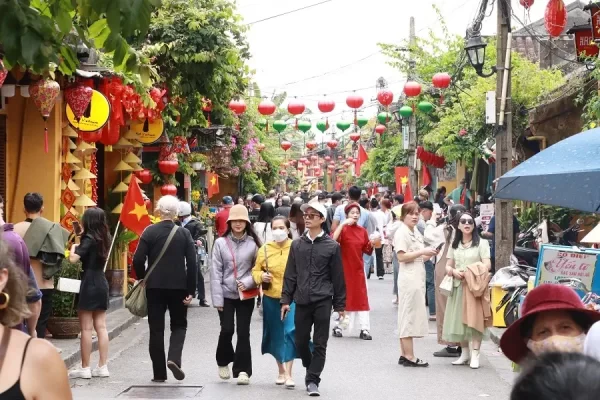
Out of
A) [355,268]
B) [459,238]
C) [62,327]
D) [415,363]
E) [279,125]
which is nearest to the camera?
[415,363]

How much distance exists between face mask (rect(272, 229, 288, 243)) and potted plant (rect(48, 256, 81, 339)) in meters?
3.60

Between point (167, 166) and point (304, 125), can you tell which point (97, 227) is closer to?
point (167, 166)

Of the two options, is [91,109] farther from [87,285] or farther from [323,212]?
[323,212]

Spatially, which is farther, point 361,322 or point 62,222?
point 62,222

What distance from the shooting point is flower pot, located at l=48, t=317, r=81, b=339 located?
13734 millimetres

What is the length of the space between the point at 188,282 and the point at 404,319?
2.78 metres

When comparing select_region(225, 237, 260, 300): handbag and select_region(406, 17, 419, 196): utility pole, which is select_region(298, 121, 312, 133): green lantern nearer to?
select_region(406, 17, 419, 196): utility pole

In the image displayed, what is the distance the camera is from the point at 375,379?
452 inches

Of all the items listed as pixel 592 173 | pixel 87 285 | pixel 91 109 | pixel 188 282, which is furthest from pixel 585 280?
pixel 91 109

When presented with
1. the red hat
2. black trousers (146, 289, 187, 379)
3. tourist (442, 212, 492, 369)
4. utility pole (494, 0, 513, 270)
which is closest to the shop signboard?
tourist (442, 212, 492, 369)

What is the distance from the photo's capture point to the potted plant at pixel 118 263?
17875 millimetres

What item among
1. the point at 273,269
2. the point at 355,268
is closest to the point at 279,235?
the point at 273,269

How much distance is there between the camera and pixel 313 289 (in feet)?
35.2

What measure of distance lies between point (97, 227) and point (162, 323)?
4.24 ft
